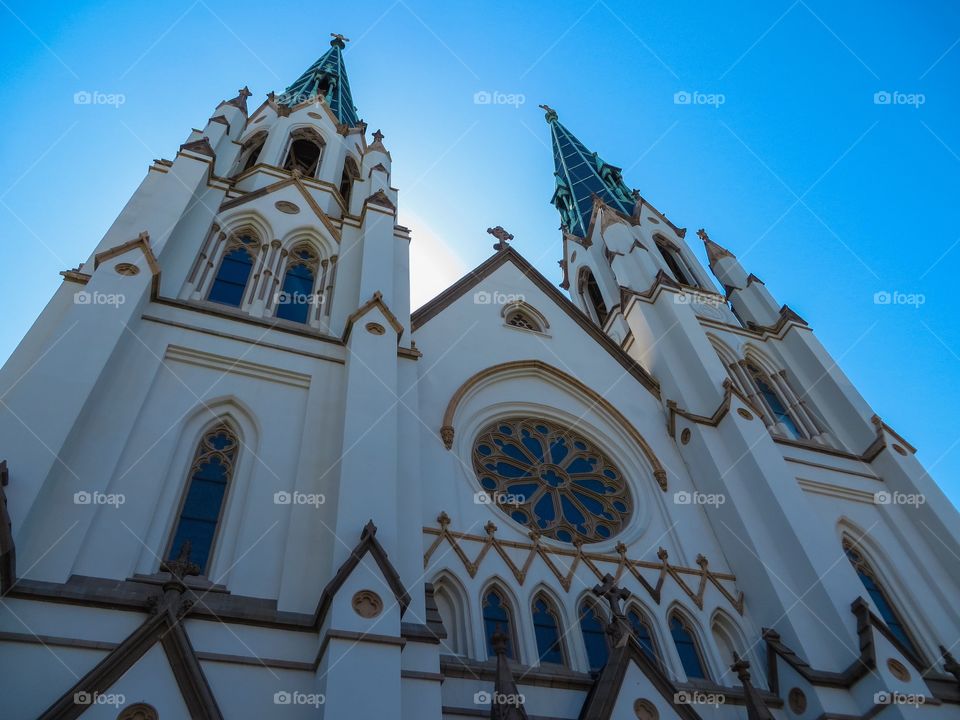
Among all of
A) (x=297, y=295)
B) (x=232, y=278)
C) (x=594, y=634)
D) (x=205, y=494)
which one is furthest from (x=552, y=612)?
(x=232, y=278)

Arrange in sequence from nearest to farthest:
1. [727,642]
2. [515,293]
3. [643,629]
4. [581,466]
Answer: [643,629]
[727,642]
[581,466]
[515,293]

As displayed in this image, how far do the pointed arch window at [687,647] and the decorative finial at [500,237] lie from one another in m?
9.33

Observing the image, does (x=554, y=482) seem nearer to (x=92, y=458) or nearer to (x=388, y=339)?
(x=388, y=339)

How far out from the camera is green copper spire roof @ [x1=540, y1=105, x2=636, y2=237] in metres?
26.8

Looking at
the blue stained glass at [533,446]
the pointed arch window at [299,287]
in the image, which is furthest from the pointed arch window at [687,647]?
the pointed arch window at [299,287]

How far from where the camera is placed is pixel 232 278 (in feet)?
40.6

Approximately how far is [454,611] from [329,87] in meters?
25.4

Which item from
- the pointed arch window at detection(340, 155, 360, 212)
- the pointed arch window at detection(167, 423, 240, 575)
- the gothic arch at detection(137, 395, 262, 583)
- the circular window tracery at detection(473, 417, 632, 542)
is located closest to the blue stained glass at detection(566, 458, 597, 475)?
the circular window tracery at detection(473, 417, 632, 542)

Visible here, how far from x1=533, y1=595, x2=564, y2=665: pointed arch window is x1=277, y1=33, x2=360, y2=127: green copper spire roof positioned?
20082 millimetres

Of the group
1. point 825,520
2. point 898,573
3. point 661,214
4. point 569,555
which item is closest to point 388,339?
point 569,555

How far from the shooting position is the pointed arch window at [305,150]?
19797 millimetres

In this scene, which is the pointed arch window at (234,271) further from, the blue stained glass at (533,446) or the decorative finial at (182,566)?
the decorative finial at (182,566)

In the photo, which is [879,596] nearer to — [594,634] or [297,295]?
[594,634]

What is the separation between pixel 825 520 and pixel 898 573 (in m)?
1.27
